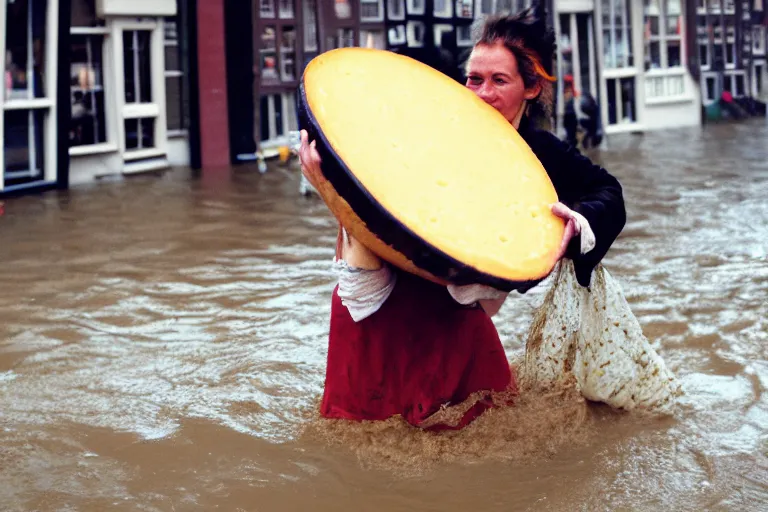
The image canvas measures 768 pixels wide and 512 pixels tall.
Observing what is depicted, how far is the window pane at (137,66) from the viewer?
10.9 m

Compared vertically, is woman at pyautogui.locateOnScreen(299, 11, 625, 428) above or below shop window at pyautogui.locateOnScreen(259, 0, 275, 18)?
below

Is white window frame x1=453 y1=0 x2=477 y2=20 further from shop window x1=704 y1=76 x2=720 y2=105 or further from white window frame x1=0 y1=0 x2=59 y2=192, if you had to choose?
white window frame x1=0 y1=0 x2=59 y2=192

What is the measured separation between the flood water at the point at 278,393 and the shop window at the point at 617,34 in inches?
377

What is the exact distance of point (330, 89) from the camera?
275 cm

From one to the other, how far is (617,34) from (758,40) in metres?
5.06

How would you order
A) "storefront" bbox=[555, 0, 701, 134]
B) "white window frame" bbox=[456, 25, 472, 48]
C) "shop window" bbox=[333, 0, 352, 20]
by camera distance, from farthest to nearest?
"storefront" bbox=[555, 0, 701, 134] < "white window frame" bbox=[456, 25, 472, 48] < "shop window" bbox=[333, 0, 352, 20]

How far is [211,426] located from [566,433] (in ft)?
3.81

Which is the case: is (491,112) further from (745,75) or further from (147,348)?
(745,75)

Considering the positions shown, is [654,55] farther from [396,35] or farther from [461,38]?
[396,35]

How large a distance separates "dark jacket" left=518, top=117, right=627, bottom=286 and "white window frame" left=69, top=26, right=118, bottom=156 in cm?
794

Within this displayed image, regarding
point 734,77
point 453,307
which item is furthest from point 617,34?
point 453,307

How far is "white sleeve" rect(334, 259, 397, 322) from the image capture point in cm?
281

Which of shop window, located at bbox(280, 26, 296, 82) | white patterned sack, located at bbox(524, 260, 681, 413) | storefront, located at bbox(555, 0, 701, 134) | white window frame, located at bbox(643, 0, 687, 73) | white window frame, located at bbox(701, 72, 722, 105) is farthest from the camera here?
white window frame, located at bbox(701, 72, 722, 105)

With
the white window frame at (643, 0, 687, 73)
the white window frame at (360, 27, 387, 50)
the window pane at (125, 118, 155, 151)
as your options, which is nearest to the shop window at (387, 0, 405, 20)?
the white window frame at (360, 27, 387, 50)
